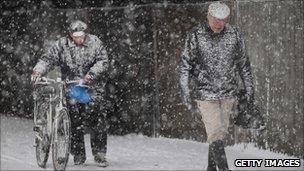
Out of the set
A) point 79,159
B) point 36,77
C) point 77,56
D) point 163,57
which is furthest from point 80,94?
point 163,57

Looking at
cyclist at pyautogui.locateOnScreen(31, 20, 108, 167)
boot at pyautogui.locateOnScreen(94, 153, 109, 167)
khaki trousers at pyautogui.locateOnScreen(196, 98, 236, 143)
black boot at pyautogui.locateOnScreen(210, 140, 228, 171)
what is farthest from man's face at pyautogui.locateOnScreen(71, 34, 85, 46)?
black boot at pyautogui.locateOnScreen(210, 140, 228, 171)

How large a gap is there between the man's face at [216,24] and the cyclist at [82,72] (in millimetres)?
1621

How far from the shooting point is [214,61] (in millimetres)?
9453

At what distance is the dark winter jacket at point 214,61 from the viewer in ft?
31.0

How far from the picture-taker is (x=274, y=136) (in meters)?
11.7

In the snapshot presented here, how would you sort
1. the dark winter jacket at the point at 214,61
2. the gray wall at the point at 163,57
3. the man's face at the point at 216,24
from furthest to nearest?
the gray wall at the point at 163,57 → the dark winter jacket at the point at 214,61 → the man's face at the point at 216,24

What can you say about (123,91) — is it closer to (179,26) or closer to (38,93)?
(179,26)

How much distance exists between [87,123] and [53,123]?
2.31 feet

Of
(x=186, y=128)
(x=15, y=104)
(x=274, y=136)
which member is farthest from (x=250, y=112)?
(x=15, y=104)

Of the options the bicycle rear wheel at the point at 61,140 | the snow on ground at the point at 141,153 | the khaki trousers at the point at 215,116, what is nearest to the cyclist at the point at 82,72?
the snow on ground at the point at 141,153

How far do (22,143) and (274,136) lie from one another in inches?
157

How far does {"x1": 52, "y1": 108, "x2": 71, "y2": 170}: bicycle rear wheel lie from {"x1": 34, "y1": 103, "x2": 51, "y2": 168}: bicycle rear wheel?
385 millimetres

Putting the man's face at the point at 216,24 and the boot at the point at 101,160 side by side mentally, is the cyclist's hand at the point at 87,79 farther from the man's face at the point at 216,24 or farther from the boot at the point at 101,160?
the man's face at the point at 216,24

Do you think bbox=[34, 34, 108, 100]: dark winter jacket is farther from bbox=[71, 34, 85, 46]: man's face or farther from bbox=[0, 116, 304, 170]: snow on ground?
bbox=[0, 116, 304, 170]: snow on ground
